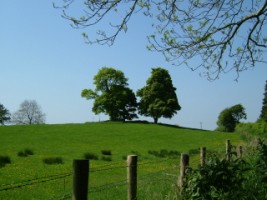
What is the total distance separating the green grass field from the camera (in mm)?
14969

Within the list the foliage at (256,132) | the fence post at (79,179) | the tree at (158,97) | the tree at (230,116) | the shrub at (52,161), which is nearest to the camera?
the fence post at (79,179)

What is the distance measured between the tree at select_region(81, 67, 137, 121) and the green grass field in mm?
21607

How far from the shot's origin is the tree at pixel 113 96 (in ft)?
289

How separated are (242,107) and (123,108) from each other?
5841 centimetres

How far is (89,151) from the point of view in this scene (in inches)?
1451

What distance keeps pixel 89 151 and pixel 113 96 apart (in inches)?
2023

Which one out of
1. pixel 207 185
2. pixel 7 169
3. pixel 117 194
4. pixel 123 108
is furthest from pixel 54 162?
pixel 123 108

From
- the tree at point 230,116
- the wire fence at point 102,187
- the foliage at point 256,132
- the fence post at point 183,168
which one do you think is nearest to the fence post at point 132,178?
the fence post at point 183,168

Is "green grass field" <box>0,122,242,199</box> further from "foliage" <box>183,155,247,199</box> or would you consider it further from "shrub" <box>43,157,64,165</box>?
"foliage" <box>183,155,247,199</box>

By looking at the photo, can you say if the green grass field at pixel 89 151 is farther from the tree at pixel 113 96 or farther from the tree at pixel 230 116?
the tree at pixel 230 116

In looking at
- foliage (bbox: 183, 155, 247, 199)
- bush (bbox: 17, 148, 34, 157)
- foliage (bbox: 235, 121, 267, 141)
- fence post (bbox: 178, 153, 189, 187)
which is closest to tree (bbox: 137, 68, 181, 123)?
foliage (bbox: 235, 121, 267, 141)

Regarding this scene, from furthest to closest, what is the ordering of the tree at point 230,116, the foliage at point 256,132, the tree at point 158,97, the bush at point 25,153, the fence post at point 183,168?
the tree at point 230,116 → the tree at point 158,97 → the foliage at point 256,132 → the bush at point 25,153 → the fence post at point 183,168

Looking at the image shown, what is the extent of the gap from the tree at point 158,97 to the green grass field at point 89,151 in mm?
20151

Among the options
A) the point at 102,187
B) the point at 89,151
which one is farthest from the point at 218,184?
the point at 89,151
